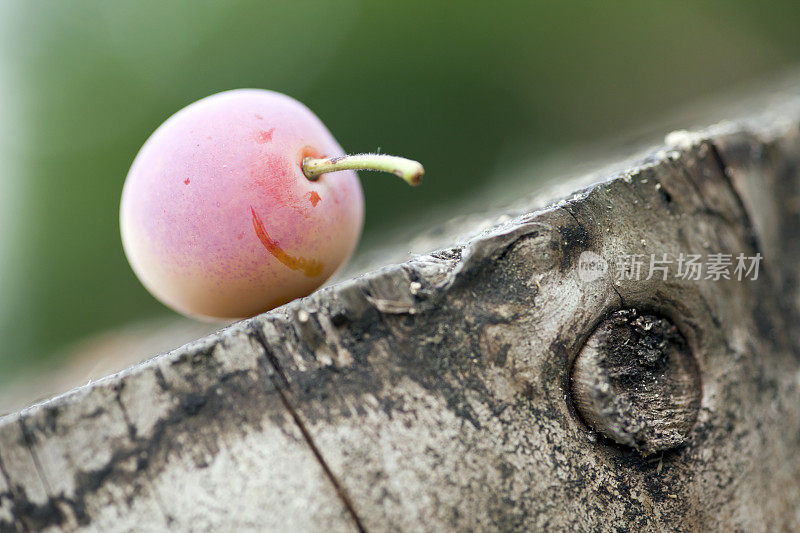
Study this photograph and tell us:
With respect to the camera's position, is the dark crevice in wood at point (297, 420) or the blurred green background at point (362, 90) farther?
the blurred green background at point (362, 90)

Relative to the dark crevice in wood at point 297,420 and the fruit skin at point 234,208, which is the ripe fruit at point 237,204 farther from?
the dark crevice in wood at point 297,420

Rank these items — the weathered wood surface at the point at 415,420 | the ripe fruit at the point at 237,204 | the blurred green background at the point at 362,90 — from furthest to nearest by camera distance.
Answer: the blurred green background at the point at 362,90 → the ripe fruit at the point at 237,204 → the weathered wood surface at the point at 415,420

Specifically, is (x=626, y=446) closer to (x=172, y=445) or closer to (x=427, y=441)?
Result: (x=427, y=441)

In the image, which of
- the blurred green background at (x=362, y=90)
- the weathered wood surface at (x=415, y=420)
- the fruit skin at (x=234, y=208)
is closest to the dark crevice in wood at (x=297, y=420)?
the weathered wood surface at (x=415, y=420)

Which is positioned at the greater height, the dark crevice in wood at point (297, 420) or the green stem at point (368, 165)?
the green stem at point (368, 165)

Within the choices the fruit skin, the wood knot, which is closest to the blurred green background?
the fruit skin

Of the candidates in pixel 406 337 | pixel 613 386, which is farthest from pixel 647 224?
pixel 406 337

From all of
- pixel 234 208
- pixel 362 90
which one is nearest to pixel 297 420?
pixel 234 208

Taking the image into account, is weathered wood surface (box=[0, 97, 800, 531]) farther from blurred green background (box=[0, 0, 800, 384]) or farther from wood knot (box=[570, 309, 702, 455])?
blurred green background (box=[0, 0, 800, 384])
